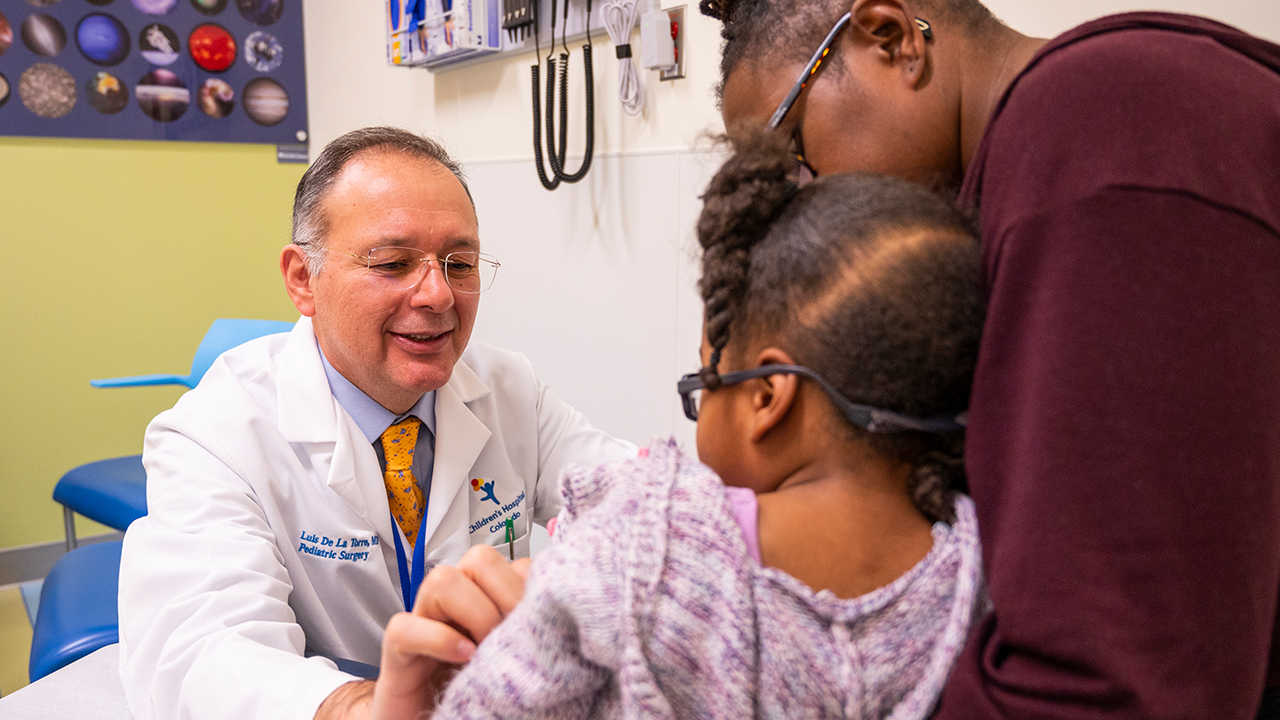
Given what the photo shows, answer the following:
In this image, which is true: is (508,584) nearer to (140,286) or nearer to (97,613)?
(97,613)

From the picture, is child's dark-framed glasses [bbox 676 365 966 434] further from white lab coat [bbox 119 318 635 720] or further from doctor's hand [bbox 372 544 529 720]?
white lab coat [bbox 119 318 635 720]

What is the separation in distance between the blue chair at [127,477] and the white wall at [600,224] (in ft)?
2.57

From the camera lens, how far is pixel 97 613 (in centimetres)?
168

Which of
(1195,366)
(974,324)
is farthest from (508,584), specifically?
(1195,366)

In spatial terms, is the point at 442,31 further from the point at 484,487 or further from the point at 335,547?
the point at 335,547

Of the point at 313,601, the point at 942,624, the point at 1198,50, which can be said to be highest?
the point at 1198,50

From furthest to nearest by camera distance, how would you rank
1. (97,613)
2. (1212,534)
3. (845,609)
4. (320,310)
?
(97,613)
(320,310)
(845,609)
(1212,534)

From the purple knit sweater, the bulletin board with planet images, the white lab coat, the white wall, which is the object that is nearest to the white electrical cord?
the white wall

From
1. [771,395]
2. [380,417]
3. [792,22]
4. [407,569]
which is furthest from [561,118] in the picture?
[771,395]

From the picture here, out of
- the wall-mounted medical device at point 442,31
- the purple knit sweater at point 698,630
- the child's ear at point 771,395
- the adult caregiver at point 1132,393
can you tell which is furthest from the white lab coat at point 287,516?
the wall-mounted medical device at point 442,31

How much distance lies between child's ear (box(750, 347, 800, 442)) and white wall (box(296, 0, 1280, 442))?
1181mm

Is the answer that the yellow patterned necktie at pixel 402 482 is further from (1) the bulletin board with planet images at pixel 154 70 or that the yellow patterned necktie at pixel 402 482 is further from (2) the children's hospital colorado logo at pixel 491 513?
(1) the bulletin board with planet images at pixel 154 70

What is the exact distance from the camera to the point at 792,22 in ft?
3.06

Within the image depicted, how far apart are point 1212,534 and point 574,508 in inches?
18.3
